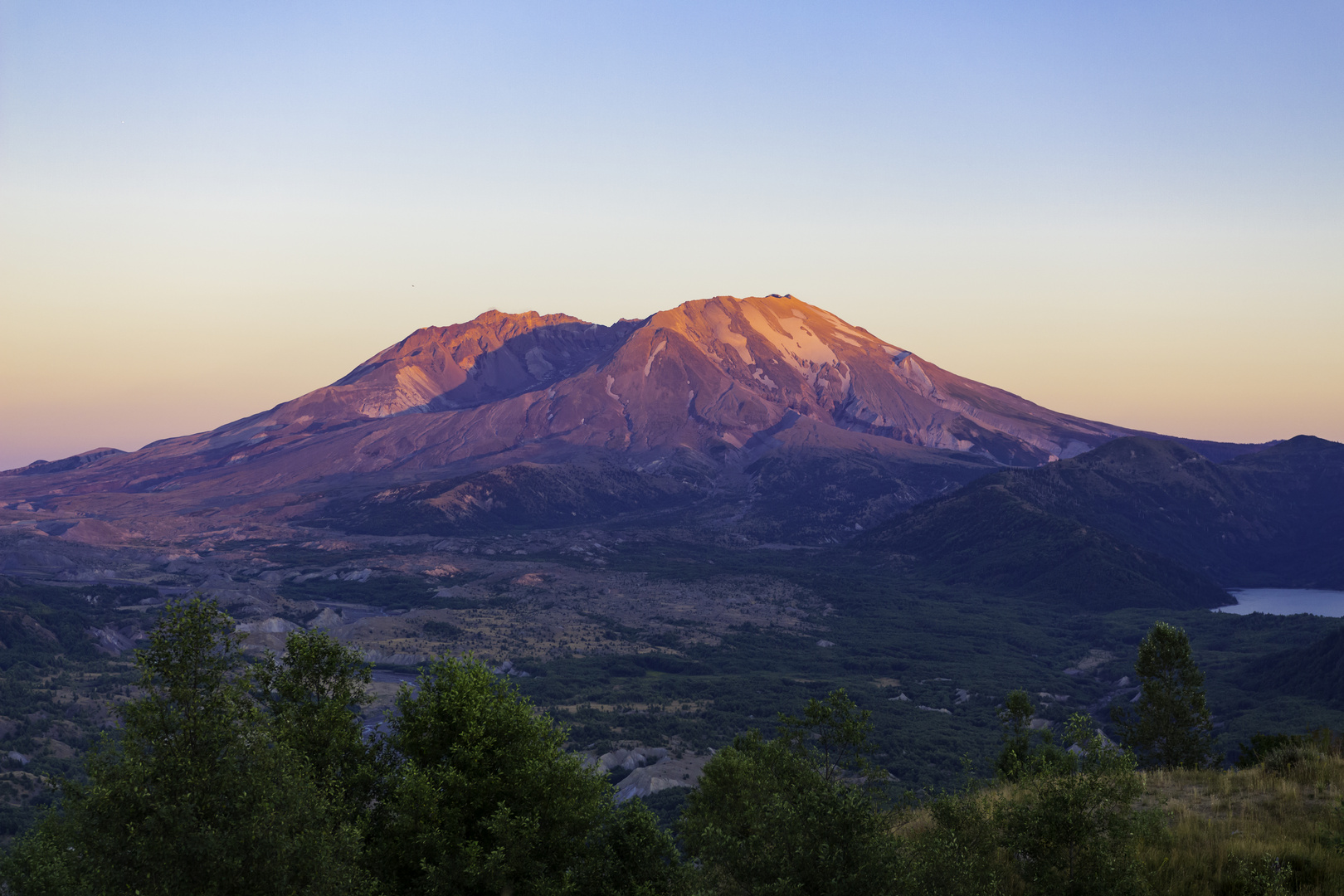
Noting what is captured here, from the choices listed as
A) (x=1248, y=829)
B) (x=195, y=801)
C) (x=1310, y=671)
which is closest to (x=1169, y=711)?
(x=1248, y=829)

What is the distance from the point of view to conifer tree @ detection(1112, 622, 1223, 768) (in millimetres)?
53000

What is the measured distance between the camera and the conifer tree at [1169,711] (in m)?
53.0

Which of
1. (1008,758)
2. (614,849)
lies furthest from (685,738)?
(614,849)

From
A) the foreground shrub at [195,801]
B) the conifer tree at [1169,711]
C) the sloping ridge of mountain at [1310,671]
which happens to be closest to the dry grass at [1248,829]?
the foreground shrub at [195,801]

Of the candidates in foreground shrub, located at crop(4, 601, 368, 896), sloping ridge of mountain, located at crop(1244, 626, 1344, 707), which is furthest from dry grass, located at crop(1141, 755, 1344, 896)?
sloping ridge of mountain, located at crop(1244, 626, 1344, 707)

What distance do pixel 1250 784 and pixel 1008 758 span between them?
24.8 m

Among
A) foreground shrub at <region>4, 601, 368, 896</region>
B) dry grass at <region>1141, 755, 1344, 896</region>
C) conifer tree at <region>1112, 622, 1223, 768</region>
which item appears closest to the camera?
dry grass at <region>1141, 755, 1344, 896</region>

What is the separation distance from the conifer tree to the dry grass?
32076mm

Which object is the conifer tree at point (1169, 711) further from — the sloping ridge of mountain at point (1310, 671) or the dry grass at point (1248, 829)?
the sloping ridge of mountain at point (1310, 671)

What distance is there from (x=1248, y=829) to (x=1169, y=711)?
40885mm

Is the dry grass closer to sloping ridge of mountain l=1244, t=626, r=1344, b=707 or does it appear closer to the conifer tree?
the conifer tree

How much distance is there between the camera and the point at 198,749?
1941 cm

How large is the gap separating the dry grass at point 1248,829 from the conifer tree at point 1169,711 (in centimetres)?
3208

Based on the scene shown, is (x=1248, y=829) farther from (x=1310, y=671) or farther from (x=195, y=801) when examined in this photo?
(x=1310, y=671)
